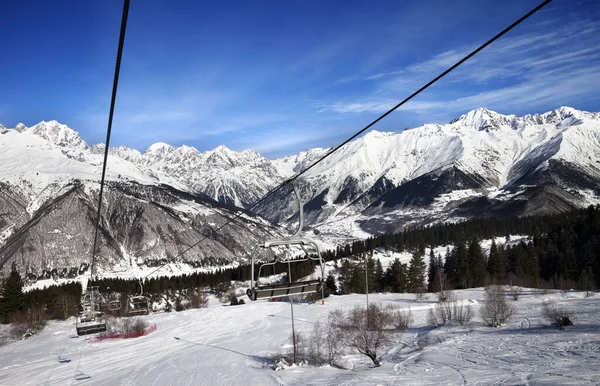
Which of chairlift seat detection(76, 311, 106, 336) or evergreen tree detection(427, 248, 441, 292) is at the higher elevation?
chairlift seat detection(76, 311, 106, 336)

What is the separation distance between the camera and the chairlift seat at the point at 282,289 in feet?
70.7

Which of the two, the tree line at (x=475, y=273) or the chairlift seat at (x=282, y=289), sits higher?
the chairlift seat at (x=282, y=289)

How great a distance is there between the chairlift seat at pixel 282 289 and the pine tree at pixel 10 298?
115961 mm

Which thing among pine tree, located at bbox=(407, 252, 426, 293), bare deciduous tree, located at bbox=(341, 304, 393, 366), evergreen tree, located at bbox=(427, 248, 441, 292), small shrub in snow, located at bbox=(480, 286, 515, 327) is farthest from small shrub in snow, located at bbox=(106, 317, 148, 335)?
evergreen tree, located at bbox=(427, 248, 441, 292)

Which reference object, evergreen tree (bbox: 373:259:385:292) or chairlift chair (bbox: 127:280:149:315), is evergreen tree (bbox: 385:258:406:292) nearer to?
evergreen tree (bbox: 373:259:385:292)

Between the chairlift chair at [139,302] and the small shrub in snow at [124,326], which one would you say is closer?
the chairlift chair at [139,302]

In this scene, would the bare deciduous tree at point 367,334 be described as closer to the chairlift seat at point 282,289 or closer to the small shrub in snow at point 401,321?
the small shrub in snow at point 401,321

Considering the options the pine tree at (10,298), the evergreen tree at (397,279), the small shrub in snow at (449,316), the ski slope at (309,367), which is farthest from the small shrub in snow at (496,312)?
the pine tree at (10,298)

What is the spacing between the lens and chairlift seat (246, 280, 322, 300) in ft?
70.7

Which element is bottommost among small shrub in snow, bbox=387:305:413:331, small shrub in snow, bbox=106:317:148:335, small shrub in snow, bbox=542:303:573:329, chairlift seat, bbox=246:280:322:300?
small shrub in snow, bbox=106:317:148:335

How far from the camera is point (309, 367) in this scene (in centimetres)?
5659

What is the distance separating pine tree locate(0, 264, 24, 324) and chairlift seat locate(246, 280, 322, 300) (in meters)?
116

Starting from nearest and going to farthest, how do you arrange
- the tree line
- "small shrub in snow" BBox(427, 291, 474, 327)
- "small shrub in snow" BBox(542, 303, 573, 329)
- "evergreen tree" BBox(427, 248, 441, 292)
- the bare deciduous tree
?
the bare deciduous tree → "small shrub in snow" BBox(542, 303, 573, 329) → "small shrub in snow" BBox(427, 291, 474, 327) → the tree line → "evergreen tree" BBox(427, 248, 441, 292)

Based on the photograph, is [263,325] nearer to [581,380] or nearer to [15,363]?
[15,363]
